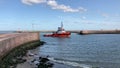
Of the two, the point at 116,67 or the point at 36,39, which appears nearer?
the point at 116,67

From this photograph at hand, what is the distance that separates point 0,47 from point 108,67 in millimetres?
10822

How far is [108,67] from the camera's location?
25125mm

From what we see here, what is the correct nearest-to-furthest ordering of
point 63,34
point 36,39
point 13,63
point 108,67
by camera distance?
point 13,63 → point 108,67 → point 36,39 → point 63,34

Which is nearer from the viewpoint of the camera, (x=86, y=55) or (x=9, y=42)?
(x=9, y=42)

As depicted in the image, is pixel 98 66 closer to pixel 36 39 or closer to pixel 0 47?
pixel 0 47

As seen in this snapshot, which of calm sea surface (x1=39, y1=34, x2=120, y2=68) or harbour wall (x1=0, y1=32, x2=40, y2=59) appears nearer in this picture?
harbour wall (x1=0, y1=32, x2=40, y2=59)

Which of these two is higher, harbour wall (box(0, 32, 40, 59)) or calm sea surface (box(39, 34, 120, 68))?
harbour wall (box(0, 32, 40, 59))

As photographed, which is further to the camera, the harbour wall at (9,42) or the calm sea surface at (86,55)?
the calm sea surface at (86,55)

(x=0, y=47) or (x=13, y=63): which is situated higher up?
(x=0, y=47)

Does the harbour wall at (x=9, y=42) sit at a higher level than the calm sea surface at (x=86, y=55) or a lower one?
higher

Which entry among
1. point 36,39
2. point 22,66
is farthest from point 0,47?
point 36,39

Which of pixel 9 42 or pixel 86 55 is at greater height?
pixel 9 42

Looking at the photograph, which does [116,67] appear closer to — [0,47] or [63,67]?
[63,67]

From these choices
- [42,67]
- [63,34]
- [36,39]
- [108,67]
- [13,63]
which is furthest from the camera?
[63,34]
